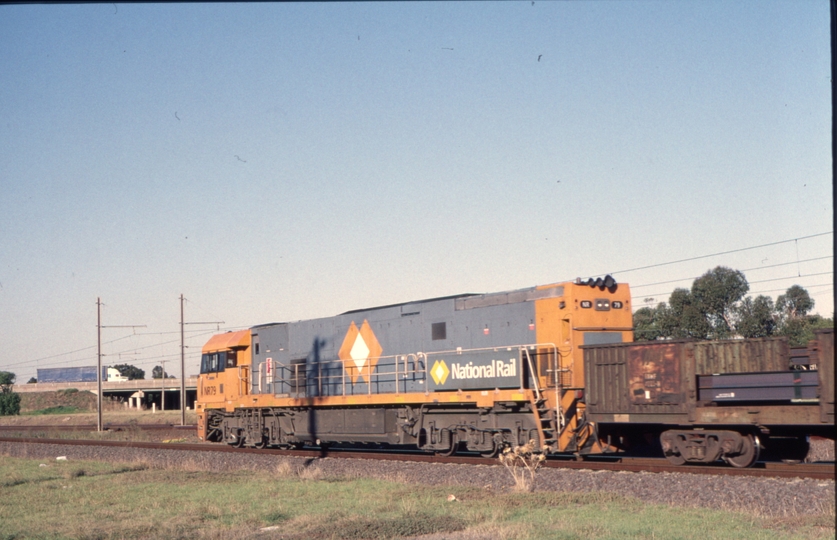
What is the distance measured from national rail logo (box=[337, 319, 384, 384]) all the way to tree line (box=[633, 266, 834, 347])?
35755 mm

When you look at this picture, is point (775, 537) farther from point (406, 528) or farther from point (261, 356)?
point (261, 356)

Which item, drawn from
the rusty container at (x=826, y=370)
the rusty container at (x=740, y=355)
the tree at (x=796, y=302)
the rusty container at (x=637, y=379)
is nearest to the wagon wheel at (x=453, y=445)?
the rusty container at (x=637, y=379)

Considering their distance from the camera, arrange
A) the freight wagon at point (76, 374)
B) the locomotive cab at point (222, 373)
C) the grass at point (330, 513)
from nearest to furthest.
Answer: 1. the grass at point (330, 513)
2. the locomotive cab at point (222, 373)
3. the freight wagon at point (76, 374)

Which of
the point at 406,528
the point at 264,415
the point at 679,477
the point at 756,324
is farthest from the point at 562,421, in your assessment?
the point at 756,324

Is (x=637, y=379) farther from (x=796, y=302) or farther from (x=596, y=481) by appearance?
(x=796, y=302)

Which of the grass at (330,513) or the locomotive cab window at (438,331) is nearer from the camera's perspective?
the grass at (330,513)

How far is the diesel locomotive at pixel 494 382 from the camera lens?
16672 mm

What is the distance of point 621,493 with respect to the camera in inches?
544

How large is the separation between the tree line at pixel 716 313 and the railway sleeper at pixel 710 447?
3976 cm

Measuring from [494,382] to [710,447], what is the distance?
16.4 feet

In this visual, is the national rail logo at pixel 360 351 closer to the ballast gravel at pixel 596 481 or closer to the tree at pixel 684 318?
the ballast gravel at pixel 596 481

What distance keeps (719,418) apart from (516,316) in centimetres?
562

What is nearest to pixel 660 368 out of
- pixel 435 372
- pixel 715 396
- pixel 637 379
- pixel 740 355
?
pixel 637 379

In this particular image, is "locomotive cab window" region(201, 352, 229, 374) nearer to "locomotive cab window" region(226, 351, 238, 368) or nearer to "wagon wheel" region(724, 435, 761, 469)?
"locomotive cab window" region(226, 351, 238, 368)
